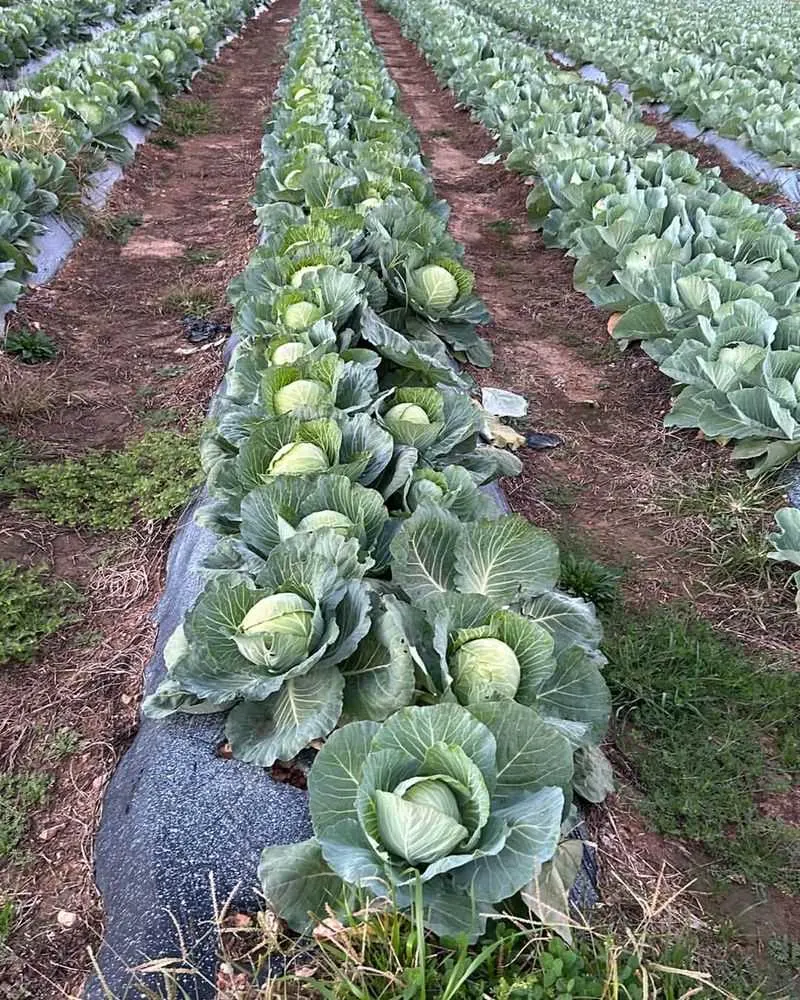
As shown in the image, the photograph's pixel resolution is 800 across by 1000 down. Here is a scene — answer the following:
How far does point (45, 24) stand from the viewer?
42.2ft

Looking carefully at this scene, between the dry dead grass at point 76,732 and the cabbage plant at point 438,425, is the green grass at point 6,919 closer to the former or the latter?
the dry dead grass at point 76,732

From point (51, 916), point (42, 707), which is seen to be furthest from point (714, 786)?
point (42, 707)

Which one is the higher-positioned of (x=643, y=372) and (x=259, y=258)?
(x=259, y=258)

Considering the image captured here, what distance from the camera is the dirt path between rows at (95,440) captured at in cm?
211

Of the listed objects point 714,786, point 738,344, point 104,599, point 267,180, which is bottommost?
point 714,786

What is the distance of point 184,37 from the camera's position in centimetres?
1258

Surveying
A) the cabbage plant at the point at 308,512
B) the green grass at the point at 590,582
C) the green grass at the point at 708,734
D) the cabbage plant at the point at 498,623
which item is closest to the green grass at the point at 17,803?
the cabbage plant at the point at 308,512

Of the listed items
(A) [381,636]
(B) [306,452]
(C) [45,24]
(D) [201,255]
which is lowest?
(D) [201,255]

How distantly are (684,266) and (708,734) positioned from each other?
2779 mm

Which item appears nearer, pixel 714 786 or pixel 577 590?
pixel 714 786

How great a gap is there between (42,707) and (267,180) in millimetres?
4361

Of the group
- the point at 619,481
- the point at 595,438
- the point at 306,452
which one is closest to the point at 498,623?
the point at 306,452

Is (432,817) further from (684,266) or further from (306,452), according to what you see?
(684,266)

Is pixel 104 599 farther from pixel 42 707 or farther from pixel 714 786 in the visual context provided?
pixel 714 786
